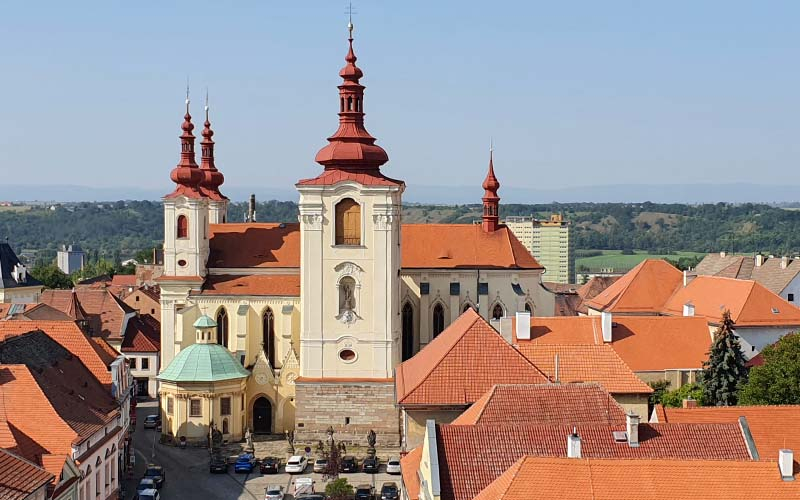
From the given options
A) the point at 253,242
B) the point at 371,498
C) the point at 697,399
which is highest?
the point at 253,242

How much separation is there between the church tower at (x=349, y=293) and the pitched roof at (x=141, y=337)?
2559 centimetres

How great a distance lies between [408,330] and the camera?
7756 centimetres

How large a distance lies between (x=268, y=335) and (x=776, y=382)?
3292 centimetres

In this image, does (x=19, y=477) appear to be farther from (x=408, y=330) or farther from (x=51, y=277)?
(x=51, y=277)

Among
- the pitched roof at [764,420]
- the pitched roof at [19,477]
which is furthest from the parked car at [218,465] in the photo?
the pitched roof at [764,420]

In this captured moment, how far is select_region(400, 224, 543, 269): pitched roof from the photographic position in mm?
77562

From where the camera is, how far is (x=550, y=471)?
3183cm

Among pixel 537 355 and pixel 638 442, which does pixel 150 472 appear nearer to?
pixel 537 355

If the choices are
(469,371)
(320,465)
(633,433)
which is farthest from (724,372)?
(633,433)

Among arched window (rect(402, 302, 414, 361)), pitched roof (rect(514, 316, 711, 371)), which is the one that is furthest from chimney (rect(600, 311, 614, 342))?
arched window (rect(402, 302, 414, 361))

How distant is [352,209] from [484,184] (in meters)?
17.7

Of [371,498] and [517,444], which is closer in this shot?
[517,444]

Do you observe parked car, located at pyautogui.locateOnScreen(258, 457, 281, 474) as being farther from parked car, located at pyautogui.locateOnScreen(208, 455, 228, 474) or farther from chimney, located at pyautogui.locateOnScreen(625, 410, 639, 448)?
chimney, located at pyautogui.locateOnScreen(625, 410, 639, 448)

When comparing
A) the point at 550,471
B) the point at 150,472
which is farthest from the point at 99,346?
the point at 550,471
